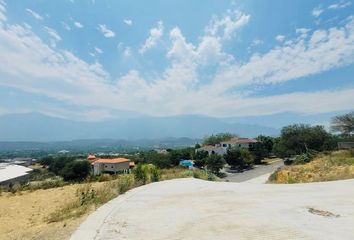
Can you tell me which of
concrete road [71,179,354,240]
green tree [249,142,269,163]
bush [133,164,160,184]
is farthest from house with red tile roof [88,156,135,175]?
concrete road [71,179,354,240]

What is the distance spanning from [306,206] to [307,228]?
2339 mm

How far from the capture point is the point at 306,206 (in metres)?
8.84

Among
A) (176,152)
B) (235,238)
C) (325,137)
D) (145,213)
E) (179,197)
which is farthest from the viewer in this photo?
(176,152)

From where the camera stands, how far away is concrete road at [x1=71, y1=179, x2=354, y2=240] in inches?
253

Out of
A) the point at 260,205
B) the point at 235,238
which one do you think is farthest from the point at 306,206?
the point at 235,238

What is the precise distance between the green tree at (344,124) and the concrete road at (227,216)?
155 feet

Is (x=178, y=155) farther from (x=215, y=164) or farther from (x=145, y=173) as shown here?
(x=145, y=173)

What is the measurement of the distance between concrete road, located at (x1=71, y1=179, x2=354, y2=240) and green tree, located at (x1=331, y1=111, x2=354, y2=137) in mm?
47258

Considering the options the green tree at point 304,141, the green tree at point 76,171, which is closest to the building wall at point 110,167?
the green tree at point 76,171

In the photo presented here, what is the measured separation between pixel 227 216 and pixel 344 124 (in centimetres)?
5347

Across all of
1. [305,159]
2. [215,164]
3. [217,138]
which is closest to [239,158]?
[215,164]

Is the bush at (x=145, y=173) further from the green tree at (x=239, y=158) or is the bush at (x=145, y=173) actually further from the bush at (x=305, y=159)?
the green tree at (x=239, y=158)

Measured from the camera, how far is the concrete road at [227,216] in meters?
6.42

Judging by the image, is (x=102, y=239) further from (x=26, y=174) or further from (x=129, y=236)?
(x=26, y=174)
